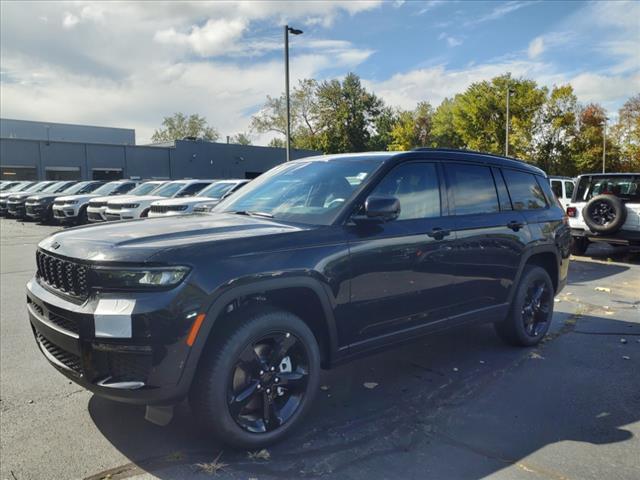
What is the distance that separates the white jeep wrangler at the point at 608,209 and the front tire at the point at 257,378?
9.54m

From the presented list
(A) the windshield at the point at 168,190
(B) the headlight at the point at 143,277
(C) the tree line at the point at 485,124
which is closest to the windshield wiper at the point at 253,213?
(B) the headlight at the point at 143,277

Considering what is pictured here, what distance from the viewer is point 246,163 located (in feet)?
148

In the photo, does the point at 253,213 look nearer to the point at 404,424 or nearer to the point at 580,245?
the point at 404,424

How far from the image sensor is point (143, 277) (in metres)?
2.75

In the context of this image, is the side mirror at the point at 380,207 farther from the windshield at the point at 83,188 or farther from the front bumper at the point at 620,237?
the windshield at the point at 83,188

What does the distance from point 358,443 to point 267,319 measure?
0.99 metres

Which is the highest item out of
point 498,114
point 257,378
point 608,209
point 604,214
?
point 498,114

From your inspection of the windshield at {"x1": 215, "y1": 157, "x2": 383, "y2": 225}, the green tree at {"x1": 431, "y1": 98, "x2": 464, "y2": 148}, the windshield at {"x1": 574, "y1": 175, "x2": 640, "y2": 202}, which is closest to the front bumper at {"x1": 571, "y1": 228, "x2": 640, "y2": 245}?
the windshield at {"x1": 574, "y1": 175, "x2": 640, "y2": 202}

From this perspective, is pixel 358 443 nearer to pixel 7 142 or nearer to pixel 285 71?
pixel 285 71

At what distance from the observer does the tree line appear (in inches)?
1679

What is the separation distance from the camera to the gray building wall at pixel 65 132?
69562 millimetres

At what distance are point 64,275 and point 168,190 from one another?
14.3 metres

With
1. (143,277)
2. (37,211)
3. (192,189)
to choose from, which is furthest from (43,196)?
(143,277)

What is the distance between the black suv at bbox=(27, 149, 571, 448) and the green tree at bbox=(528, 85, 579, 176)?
41679 millimetres
